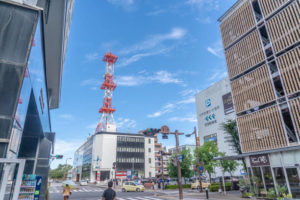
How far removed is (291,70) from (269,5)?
29.8 feet

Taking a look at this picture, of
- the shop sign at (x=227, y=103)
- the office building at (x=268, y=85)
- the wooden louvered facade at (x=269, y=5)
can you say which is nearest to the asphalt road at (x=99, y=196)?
the office building at (x=268, y=85)

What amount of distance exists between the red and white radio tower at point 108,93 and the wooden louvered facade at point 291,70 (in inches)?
2165

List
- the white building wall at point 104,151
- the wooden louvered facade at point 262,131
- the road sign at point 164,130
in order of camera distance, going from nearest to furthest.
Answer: the road sign at point 164,130, the wooden louvered facade at point 262,131, the white building wall at point 104,151

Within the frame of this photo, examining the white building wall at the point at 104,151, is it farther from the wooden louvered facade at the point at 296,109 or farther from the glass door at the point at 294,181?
the wooden louvered facade at the point at 296,109

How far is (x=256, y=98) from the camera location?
74.6 feet

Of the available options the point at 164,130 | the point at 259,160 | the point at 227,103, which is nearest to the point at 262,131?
the point at 259,160

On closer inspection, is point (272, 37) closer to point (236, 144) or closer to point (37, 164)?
point (236, 144)

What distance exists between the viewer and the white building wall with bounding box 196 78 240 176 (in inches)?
2246

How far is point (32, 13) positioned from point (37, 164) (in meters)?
13.5

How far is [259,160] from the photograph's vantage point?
64.1 ft

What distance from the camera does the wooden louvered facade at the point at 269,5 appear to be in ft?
71.9

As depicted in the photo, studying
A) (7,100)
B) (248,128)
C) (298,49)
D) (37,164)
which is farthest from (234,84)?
(7,100)

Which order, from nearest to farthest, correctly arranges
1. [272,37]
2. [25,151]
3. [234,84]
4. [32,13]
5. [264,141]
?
[32,13] → [25,151] → [264,141] → [272,37] → [234,84]

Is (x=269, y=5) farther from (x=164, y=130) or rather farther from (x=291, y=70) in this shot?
(x=164, y=130)
